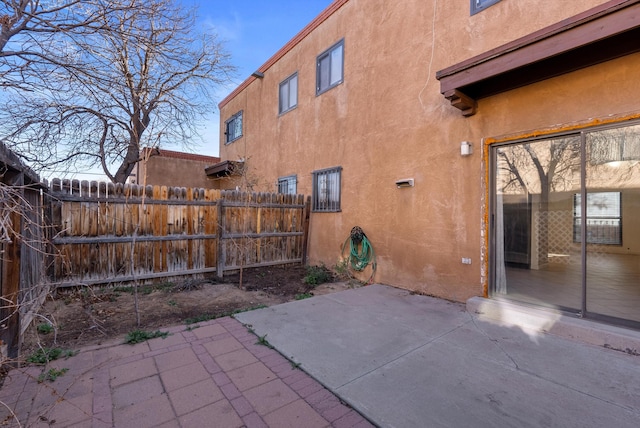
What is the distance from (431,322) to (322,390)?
1.89m

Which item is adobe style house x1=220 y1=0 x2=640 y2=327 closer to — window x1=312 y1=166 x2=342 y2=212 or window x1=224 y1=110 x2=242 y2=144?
window x1=312 y1=166 x2=342 y2=212

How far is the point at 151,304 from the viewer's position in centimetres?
429

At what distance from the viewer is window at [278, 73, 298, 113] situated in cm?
830

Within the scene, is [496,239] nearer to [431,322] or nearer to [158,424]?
[431,322]

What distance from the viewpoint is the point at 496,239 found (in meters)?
4.02

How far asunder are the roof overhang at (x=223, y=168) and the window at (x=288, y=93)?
2.37m

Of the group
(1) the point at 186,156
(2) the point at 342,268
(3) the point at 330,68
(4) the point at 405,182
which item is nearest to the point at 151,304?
(2) the point at 342,268

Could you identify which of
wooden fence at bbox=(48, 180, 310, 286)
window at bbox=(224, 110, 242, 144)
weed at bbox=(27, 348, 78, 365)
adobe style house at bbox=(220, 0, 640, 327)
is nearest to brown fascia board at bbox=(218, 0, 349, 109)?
adobe style house at bbox=(220, 0, 640, 327)

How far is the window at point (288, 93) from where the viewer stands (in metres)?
8.30

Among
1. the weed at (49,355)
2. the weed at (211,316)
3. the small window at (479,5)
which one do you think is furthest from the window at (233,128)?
the weed at (49,355)

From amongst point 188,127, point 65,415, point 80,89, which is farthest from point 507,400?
point 188,127

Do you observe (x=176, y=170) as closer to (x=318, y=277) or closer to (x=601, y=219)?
(x=318, y=277)

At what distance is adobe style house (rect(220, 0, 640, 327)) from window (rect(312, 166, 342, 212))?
86 mm

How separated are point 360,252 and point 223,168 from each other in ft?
23.4
